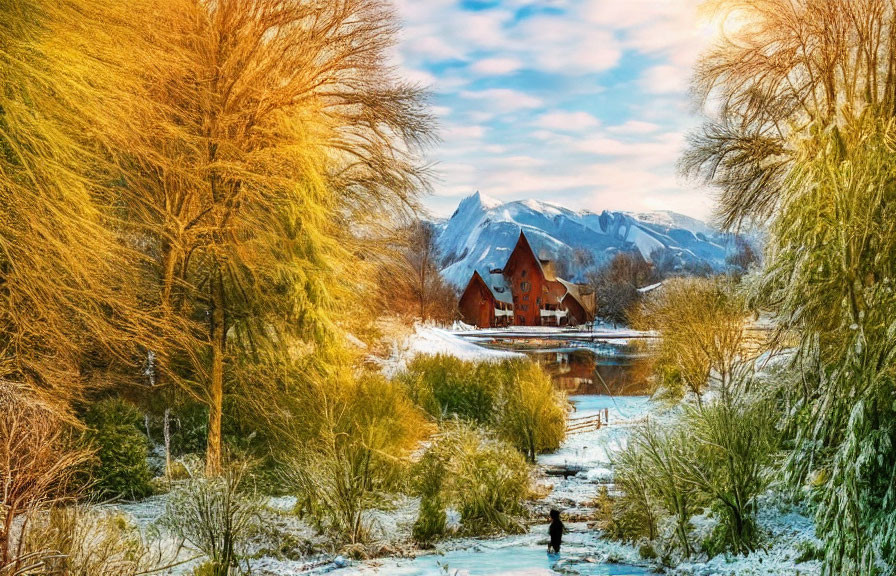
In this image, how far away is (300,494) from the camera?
426 inches

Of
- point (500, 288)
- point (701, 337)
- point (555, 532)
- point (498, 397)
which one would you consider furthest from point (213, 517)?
point (500, 288)

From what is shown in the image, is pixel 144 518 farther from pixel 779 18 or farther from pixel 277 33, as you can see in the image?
pixel 779 18

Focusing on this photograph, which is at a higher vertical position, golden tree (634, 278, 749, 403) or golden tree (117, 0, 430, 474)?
golden tree (117, 0, 430, 474)

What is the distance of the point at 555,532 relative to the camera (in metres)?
9.04

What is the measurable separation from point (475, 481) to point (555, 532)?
2244mm

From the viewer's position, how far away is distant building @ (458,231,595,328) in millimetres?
63344

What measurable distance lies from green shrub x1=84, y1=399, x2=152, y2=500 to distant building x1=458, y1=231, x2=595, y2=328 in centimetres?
5158

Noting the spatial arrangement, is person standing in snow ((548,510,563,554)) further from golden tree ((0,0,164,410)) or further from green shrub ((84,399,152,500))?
green shrub ((84,399,152,500))

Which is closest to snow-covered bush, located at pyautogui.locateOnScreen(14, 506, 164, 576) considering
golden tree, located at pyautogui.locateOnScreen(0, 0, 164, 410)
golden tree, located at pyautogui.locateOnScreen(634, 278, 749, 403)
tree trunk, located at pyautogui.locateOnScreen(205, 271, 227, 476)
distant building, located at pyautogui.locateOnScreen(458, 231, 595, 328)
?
golden tree, located at pyautogui.locateOnScreen(0, 0, 164, 410)

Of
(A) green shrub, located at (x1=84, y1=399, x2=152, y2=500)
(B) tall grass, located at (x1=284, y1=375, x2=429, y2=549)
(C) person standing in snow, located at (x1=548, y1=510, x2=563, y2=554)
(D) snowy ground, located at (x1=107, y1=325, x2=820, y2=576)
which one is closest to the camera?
(D) snowy ground, located at (x1=107, y1=325, x2=820, y2=576)

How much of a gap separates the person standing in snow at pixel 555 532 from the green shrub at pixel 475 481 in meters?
1.89

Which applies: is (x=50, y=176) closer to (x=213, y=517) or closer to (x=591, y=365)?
(x=213, y=517)

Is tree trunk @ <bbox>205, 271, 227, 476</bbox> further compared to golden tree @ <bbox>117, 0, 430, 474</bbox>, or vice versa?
tree trunk @ <bbox>205, 271, 227, 476</bbox>

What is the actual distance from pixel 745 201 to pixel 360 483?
10.7 metres
